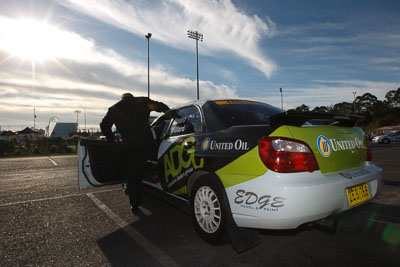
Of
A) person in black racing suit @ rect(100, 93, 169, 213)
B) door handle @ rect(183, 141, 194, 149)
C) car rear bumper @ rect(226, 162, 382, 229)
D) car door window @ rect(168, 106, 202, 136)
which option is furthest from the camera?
person in black racing suit @ rect(100, 93, 169, 213)

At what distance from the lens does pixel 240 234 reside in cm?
207

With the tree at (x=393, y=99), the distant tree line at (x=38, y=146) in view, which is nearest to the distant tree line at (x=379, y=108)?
the tree at (x=393, y=99)

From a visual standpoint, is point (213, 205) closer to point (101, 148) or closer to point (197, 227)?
point (197, 227)

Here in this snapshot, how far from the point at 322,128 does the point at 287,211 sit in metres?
0.85

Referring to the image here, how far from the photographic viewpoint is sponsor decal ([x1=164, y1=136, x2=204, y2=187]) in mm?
2647

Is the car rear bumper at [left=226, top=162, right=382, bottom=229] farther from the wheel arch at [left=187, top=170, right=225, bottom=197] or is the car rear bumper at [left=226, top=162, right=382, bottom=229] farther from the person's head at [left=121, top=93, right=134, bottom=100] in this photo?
the person's head at [left=121, top=93, right=134, bottom=100]

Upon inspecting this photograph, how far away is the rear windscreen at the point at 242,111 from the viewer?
2.57 m

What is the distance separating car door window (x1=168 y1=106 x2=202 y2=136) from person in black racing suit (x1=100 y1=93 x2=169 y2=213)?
1.43 feet

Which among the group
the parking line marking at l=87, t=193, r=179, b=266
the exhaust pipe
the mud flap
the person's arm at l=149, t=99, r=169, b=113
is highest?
the person's arm at l=149, t=99, r=169, b=113

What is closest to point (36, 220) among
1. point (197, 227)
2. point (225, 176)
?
point (197, 227)

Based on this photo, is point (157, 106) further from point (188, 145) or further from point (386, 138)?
point (386, 138)

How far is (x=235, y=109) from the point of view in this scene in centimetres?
282

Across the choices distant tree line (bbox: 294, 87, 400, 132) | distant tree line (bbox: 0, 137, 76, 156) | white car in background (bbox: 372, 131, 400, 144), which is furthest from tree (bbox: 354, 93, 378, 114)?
distant tree line (bbox: 0, 137, 76, 156)

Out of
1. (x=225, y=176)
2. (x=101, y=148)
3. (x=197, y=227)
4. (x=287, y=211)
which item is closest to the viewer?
(x=287, y=211)
